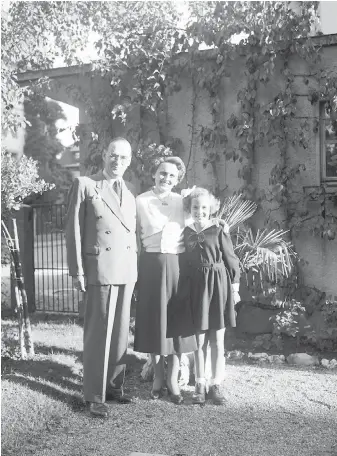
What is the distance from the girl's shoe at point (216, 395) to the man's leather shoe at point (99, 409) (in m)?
0.86

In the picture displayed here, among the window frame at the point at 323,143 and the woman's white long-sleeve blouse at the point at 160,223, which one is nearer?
the woman's white long-sleeve blouse at the point at 160,223

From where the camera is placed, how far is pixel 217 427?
409 cm

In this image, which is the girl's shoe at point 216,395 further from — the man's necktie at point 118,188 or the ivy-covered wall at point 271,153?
the ivy-covered wall at point 271,153

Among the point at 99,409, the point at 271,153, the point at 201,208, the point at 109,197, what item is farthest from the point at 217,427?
the point at 271,153

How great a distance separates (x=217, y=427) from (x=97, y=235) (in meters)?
1.65

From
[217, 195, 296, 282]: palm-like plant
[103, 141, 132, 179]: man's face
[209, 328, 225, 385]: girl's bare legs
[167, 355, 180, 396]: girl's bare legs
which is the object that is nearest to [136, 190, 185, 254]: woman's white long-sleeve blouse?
[103, 141, 132, 179]: man's face

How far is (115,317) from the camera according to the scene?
4504 millimetres

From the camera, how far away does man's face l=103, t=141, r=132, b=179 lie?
14.0 ft

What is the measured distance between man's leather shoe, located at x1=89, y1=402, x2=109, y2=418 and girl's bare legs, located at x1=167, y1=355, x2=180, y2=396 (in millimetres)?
573

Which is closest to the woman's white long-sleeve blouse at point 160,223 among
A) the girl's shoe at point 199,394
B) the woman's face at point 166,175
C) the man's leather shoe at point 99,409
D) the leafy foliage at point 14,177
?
the woman's face at point 166,175

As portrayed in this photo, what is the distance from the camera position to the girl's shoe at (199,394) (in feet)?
14.9

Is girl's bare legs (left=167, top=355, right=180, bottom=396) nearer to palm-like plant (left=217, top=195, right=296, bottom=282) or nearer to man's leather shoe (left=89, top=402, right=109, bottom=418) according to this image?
man's leather shoe (left=89, top=402, right=109, bottom=418)

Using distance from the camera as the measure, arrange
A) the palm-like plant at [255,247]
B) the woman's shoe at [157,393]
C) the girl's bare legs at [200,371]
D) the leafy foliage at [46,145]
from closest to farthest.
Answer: the girl's bare legs at [200,371]
the woman's shoe at [157,393]
the palm-like plant at [255,247]
the leafy foliage at [46,145]

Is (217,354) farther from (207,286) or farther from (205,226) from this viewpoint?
(205,226)
